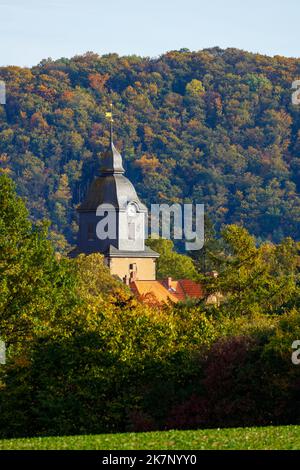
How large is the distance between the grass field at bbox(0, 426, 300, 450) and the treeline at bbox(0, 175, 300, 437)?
1266 centimetres

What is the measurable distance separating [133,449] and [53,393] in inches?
871

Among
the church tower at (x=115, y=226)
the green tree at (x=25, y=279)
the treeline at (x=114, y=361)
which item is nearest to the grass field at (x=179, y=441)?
the treeline at (x=114, y=361)

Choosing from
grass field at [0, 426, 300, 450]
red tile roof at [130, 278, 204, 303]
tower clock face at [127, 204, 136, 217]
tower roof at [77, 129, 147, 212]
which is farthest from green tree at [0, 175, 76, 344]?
tower roof at [77, 129, 147, 212]

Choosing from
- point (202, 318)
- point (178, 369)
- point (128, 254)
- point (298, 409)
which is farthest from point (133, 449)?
point (128, 254)

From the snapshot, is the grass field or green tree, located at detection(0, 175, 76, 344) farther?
green tree, located at detection(0, 175, 76, 344)

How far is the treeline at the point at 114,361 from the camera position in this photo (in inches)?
1916

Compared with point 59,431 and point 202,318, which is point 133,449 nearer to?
point 59,431

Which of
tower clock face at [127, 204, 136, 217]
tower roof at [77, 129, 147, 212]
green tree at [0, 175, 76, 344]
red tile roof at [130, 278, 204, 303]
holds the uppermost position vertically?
tower roof at [77, 129, 147, 212]

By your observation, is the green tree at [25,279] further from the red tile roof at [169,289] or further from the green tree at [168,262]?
the green tree at [168,262]

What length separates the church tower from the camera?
14612 centimetres

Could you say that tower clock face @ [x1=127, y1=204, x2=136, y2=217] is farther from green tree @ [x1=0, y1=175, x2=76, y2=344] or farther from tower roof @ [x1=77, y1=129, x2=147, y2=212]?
green tree @ [x1=0, y1=175, x2=76, y2=344]

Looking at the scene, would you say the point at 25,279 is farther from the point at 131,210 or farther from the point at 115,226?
the point at 131,210

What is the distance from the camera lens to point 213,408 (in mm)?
48750

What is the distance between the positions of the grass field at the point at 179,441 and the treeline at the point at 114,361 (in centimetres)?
1266
